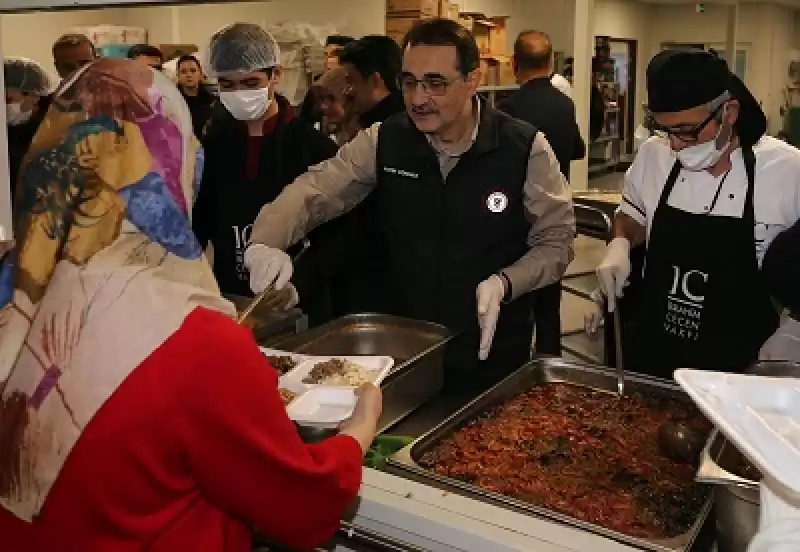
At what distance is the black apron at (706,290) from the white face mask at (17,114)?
6.51ft

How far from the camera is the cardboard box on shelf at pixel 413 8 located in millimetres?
5566

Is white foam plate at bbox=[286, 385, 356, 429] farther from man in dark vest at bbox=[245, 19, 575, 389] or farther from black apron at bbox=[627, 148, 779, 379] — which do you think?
black apron at bbox=[627, 148, 779, 379]

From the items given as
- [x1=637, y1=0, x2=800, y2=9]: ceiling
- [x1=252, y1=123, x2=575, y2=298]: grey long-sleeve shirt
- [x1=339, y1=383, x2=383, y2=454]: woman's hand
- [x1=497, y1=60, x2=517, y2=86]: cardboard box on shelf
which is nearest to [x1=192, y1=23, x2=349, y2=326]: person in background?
[x1=252, y1=123, x2=575, y2=298]: grey long-sleeve shirt

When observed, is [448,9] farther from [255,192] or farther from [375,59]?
[255,192]

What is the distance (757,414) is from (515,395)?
2.62 ft

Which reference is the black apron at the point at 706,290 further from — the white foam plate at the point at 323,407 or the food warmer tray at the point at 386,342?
the white foam plate at the point at 323,407

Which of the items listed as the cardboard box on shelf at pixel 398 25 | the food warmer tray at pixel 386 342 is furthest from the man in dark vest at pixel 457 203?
the cardboard box on shelf at pixel 398 25

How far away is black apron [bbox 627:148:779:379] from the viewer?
1876 mm

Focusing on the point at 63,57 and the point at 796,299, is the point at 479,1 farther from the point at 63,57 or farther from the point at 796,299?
the point at 796,299

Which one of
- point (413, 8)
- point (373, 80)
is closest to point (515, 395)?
point (373, 80)

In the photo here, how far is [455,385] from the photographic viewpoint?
1.82 metres

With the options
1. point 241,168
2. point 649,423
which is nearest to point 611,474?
point 649,423

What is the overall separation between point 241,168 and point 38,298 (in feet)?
5.08

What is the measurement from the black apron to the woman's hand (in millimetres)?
856
